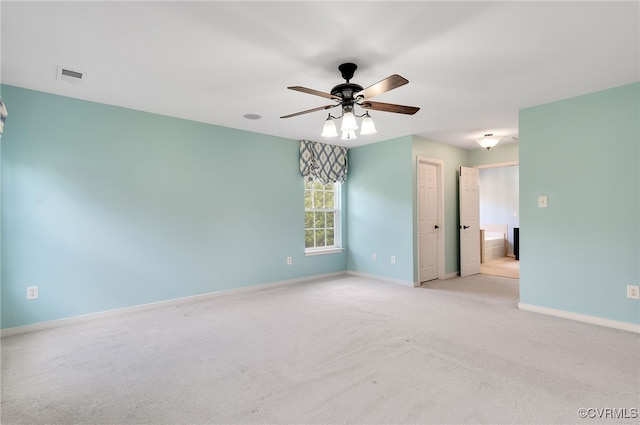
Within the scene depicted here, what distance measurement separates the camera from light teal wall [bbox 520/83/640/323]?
9.96 feet

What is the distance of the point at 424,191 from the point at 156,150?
12.9ft

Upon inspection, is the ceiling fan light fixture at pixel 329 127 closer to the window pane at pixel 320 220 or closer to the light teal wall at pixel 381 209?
the light teal wall at pixel 381 209

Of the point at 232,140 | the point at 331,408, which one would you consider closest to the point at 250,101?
the point at 232,140

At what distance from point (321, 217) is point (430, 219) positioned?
6.06 feet

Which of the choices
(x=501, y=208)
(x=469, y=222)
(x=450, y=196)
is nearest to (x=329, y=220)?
(x=450, y=196)

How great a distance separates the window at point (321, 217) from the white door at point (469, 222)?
2.17 m

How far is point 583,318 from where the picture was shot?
327cm

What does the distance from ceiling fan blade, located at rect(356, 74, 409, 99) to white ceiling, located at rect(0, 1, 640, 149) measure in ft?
0.93

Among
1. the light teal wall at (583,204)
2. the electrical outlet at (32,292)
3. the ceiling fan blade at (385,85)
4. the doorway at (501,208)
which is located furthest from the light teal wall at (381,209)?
the electrical outlet at (32,292)

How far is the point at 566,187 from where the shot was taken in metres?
3.40

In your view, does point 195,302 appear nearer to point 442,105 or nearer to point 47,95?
point 47,95

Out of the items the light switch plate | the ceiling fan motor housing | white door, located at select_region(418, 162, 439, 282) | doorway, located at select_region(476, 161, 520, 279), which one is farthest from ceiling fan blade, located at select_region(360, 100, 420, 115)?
doorway, located at select_region(476, 161, 520, 279)

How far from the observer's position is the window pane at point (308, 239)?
538 cm

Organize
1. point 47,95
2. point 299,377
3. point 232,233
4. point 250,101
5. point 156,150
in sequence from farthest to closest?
point 232,233
point 156,150
point 250,101
point 47,95
point 299,377
